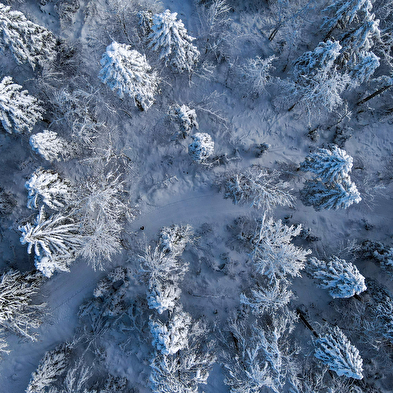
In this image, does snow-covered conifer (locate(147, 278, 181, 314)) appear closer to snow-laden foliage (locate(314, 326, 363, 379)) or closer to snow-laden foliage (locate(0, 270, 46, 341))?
snow-laden foliage (locate(0, 270, 46, 341))

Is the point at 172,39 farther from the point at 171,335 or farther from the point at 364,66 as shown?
the point at 171,335

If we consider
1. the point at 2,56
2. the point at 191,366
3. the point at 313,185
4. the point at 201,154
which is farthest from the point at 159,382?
the point at 2,56

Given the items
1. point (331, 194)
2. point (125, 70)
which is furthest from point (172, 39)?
point (331, 194)

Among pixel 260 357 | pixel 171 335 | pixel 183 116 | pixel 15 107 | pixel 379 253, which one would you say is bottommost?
pixel 260 357

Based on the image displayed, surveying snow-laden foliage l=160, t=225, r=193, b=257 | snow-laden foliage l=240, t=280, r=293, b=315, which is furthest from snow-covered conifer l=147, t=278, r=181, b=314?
snow-laden foliage l=240, t=280, r=293, b=315

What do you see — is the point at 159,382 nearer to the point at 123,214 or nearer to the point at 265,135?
the point at 123,214

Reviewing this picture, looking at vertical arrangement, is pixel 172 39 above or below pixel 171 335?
above
